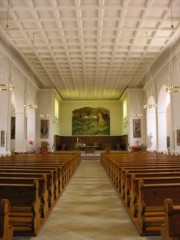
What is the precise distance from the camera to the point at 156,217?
4543mm

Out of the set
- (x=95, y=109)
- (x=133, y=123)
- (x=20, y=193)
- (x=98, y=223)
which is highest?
(x=95, y=109)

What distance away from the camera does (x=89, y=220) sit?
528 centimetres

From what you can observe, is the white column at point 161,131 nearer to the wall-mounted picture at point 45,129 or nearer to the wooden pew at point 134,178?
the wall-mounted picture at point 45,129

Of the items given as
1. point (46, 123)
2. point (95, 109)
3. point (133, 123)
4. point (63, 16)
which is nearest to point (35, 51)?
point (63, 16)

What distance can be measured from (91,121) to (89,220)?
2812cm

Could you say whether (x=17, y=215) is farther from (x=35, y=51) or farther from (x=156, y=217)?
(x=35, y=51)

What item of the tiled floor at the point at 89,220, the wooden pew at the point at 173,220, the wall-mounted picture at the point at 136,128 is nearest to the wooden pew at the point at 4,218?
the tiled floor at the point at 89,220

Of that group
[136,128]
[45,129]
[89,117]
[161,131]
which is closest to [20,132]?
[45,129]

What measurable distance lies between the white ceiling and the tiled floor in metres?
7.79

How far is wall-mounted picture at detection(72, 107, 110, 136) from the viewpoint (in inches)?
1309

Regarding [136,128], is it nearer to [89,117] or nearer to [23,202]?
[89,117]

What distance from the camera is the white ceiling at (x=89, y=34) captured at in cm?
1126

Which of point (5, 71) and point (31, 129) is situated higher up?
point (5, 71)

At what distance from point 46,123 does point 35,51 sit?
1079 cm
